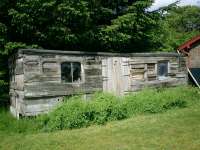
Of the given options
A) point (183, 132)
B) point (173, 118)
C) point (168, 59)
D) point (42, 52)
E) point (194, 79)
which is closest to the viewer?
point (183, 132)

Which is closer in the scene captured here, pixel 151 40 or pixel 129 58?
pixel 129 58

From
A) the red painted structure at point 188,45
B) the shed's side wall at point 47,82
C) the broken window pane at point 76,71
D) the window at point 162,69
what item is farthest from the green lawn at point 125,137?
the red painted structure at point 188,45

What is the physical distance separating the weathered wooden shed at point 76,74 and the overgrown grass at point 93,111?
1.38m

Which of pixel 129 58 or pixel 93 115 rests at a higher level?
pixel 129 58

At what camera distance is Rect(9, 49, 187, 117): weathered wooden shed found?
54.9 feet

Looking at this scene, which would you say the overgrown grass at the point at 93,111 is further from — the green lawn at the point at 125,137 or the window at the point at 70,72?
the window at the point at 70,72

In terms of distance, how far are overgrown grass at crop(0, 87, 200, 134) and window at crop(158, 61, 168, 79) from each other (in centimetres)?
391

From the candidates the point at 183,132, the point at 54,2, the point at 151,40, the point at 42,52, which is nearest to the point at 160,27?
the point at 151,40

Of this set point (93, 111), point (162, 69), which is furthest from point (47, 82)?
point (162, 69)

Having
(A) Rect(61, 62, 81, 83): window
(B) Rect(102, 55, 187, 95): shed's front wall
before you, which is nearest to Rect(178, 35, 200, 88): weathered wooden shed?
(B) Rect(102, 55, 187, 95): shed's front wall

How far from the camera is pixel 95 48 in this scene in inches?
968

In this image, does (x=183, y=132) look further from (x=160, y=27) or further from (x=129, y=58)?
(x=160, y=27)

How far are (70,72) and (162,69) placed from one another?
6457 millimetres

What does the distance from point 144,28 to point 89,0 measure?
15.5 ft
